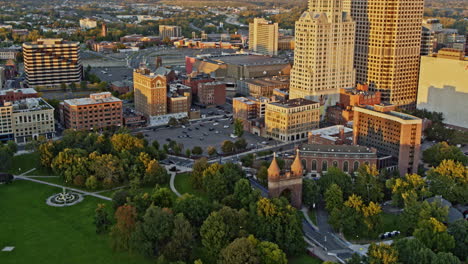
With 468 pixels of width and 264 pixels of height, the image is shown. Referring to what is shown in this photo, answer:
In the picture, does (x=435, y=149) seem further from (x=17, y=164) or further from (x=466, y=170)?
(x=17, y=164)

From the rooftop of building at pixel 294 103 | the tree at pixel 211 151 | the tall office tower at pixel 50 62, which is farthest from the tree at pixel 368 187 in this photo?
the tall office tower at pixel 50 62

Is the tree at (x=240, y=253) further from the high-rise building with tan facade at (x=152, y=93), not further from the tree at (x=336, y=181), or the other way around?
the high-rise building with tan facade at (x=152, y=93)

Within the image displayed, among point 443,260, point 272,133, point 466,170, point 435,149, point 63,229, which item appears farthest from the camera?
point 272,133

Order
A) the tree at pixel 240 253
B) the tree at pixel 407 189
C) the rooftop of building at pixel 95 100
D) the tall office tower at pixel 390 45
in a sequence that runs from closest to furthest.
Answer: the tree at pixel 240 253, the tree at pixel 407 189, the rooftop of building at pixel 95 100, the tall office tower at pixel 390 45

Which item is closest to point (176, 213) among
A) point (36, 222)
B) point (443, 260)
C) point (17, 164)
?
point (36, 222)

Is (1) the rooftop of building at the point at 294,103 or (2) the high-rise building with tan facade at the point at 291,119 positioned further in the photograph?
(1) the rooftop of building at the point at 294,103

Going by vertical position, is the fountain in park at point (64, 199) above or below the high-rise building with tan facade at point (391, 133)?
below
